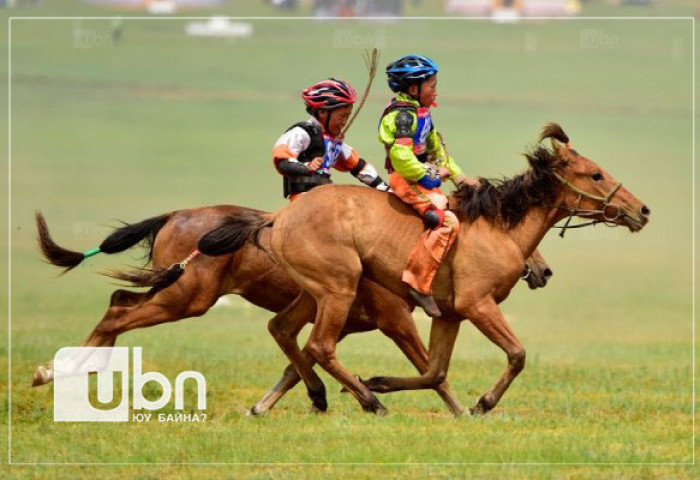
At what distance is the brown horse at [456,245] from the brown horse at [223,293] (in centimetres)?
59

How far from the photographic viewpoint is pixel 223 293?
41.0ft

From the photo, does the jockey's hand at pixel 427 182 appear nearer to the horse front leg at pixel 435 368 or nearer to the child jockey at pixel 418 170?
the child jockey at pixel 418 170

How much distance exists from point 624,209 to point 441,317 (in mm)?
1453

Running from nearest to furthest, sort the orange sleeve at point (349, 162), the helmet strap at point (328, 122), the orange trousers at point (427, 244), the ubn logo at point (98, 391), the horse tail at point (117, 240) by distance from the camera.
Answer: the orange trousers at point (427, 244), the helmet strap at point (328, 122), the ubn logo at point (98, 391), the orange sleeve at point (349, 162), the horse tail at point (117, 240)

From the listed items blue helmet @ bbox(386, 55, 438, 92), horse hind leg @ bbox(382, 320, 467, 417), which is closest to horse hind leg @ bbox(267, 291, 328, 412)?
horse hind leg @ bbox(382, 320, 467, 417)

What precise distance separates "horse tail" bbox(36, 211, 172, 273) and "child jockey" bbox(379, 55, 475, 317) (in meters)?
2.23

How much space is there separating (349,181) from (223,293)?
55.0 feet

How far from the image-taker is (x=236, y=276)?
12453 mm

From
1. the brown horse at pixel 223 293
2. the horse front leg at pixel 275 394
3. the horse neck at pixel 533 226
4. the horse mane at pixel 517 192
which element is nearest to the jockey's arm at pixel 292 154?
the brown horse at pixel 223 293

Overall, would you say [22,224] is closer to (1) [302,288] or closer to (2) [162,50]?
(2) [162,50]

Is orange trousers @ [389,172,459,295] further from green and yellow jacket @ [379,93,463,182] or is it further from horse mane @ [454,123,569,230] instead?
horse mane @ [454,123,569,230]

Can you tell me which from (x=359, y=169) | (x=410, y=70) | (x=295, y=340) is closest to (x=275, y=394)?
(x=295, y=340)

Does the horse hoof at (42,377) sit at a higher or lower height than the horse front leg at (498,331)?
lower

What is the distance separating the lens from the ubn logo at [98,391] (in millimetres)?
12062
